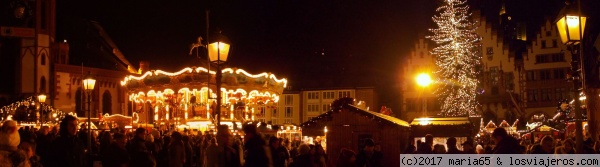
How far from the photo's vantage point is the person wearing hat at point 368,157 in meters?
11.7

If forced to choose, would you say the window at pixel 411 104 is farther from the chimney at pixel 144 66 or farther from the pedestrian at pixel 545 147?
the pedestrian at pixel 545 147

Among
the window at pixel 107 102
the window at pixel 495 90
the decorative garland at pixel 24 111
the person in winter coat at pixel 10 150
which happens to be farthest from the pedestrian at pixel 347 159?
the window at pixel 107 102

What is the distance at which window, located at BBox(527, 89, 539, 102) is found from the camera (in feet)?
186


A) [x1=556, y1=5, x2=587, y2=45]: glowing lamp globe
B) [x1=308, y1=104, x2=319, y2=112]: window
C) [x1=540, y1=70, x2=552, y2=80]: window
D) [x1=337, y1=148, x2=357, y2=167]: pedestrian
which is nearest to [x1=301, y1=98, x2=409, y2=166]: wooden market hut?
[x1=337, y1=148, x2=357, y2=167]: pedestrian

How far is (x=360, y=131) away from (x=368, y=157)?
10949 mm

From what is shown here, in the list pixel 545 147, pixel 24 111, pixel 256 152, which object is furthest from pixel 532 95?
pixel 256 152

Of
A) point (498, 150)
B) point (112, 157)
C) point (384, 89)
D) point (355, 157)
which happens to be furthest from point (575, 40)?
point (384, 89)

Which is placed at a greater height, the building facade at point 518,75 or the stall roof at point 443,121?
the building facade at point 518,75

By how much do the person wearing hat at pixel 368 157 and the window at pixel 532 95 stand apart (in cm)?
4762

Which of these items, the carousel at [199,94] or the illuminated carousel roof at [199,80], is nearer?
the illuminated carousel roof at [199,80]

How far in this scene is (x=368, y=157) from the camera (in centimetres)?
1199

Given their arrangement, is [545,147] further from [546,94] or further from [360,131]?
[546,94]

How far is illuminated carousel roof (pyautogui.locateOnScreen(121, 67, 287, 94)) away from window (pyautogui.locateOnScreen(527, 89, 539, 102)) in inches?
1162

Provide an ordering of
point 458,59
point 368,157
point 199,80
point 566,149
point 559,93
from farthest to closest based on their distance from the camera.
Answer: point 559,93
point 458,59
point 199,80
point 368,157
point 566,149
